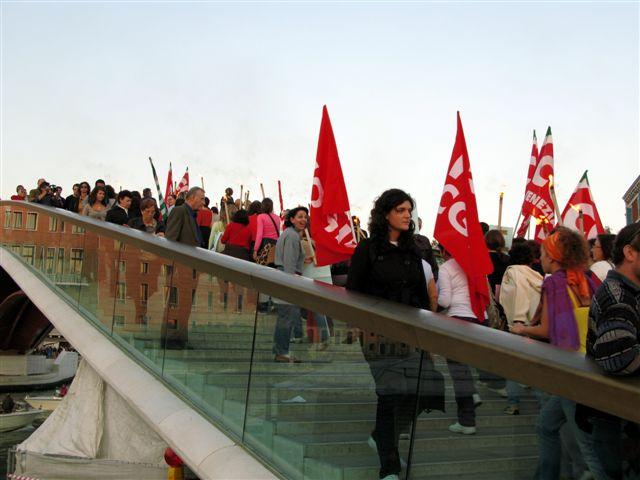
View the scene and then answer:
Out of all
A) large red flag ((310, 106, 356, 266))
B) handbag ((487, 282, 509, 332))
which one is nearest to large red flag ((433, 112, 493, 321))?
handbag ((487, 282, 509, 332))

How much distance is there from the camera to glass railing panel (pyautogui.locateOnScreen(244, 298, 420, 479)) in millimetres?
4332

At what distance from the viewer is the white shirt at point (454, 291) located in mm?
6832

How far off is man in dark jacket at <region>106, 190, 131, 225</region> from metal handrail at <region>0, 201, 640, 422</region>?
19.6 feet

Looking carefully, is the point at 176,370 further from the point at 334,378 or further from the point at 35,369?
the point at 35,369

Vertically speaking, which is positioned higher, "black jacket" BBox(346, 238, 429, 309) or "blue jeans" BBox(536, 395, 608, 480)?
"black jacket" BBox(346, 238, 429, 309)

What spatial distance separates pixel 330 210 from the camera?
334 inches

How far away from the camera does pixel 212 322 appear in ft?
22.1

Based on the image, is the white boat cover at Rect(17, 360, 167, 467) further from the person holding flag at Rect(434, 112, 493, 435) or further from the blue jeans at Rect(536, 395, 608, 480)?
the blue jeans at Rect(536, 395, 608, 480)

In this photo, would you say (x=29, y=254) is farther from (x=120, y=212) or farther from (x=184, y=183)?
(x=184, y=183)

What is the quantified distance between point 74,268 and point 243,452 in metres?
6.65

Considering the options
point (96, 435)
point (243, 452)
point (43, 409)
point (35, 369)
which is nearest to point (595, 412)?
point (243, 452)

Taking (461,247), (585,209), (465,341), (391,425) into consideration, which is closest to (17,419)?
(585,209)

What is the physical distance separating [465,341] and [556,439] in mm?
618

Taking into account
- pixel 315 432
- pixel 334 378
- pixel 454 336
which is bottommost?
pixel 315 432
